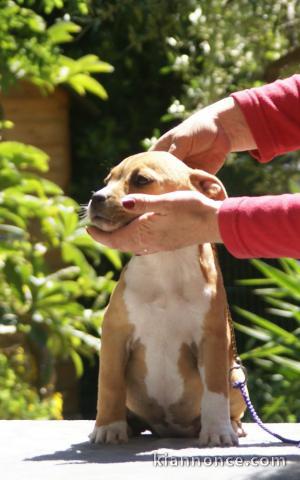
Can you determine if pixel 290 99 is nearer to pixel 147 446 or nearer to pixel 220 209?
pixel 220 209

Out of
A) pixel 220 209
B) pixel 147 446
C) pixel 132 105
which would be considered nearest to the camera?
pixel 220 209

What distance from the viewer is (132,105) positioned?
9.05 metres

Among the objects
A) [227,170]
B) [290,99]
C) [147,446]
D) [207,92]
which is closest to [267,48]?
[207,92]

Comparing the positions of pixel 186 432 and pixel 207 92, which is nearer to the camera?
pixel 186 432

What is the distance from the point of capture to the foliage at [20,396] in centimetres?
562

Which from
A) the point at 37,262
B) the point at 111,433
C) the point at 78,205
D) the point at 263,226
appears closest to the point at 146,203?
the point at 263,226

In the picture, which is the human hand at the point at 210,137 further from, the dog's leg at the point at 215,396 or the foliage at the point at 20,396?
the foliage at the point at 20,396

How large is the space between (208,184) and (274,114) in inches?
11.1

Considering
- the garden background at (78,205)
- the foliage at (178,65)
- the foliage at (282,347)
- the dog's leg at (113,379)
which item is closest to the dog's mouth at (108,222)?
the dog's leg at (113,379)

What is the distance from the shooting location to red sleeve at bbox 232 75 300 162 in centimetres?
284

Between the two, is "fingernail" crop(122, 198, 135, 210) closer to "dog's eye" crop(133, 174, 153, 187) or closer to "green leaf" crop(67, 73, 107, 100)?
"dog's eye" crop(133, 174, 153, 187)

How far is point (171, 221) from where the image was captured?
2398mm

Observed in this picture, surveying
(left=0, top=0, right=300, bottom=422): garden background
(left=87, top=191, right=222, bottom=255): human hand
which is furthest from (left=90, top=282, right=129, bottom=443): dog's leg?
(left=0, top=0, right=300, bottom=422): garden background

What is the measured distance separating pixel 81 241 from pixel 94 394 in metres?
2.32
